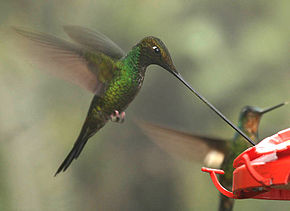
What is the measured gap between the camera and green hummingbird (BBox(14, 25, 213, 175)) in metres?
2.30

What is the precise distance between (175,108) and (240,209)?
1263 millimetres

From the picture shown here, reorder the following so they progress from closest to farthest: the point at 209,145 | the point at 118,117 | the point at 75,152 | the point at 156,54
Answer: the point at 156,54 → the point at 75,152 → the point at 118,117 → the point at 209,145

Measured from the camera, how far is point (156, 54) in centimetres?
215

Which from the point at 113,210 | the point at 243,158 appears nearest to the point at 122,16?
the point at 113,210

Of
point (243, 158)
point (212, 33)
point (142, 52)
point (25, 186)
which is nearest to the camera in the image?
point (243, 158)

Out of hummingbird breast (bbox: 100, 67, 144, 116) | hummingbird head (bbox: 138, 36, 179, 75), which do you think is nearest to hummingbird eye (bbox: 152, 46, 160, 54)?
hummingbird head (bbox: 138, 36, 179, 75)

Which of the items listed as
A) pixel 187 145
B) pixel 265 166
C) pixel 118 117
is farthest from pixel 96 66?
pixel 265 166

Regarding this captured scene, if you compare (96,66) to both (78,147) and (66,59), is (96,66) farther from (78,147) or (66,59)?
(78,147)

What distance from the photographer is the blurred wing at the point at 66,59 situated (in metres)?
2.27

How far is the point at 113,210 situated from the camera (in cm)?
528

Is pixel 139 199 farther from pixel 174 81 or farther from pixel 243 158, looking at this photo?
pixel 243 158

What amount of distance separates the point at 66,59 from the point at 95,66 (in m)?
0.17

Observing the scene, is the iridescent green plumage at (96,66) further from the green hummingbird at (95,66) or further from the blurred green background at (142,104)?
the blurred green background at (142,104)

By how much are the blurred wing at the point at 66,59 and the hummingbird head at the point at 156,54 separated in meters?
0.29
